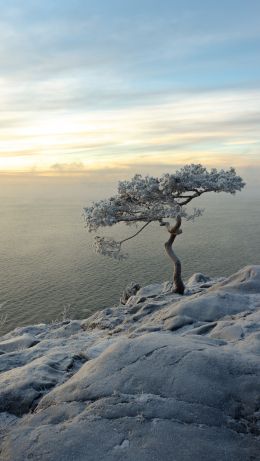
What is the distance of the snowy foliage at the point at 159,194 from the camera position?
94.0ft

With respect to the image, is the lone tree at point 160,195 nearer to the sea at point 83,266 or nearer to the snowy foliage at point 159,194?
the snowy foliage at point 159,194

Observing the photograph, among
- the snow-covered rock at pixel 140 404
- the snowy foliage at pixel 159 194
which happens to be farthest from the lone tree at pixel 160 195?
the snow-covered rock at pixel 140 404

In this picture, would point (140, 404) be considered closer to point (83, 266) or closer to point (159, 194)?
point (159, 194)

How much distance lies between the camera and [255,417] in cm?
1095

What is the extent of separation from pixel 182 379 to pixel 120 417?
233cm

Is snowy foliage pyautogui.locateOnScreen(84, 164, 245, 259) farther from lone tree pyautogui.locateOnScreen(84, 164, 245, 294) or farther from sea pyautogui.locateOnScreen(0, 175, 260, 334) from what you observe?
sea pyautogui.locateOnScreen(0, 175, 260, 334)

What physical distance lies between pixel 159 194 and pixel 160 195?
114 millimetres

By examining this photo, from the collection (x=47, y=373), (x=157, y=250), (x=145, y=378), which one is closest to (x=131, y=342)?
(x=145, y=378)

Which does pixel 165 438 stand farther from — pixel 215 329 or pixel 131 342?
pixel 215 329

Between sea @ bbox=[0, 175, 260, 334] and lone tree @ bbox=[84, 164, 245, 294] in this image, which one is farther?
sea @ bbox=[0, 175, 260, 334]

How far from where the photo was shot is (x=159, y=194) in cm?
2969

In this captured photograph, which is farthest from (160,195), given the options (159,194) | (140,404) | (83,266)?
(83,266)

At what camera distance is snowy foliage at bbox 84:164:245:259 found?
94.0 feet

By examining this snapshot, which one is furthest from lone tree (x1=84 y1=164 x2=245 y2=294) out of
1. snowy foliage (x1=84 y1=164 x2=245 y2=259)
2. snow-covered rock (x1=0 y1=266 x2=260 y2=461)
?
snow-covered rock (x1=0 y1=266 x2=260 y2=461)
